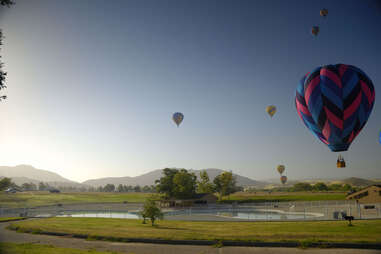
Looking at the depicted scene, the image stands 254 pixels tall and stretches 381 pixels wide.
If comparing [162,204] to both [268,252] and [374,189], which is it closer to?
[374,189]

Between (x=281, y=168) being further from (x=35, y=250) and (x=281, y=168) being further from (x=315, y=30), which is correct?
(x=35, y=250)

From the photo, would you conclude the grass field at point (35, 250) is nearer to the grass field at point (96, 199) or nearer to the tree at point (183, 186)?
the tree at point (183, 186)

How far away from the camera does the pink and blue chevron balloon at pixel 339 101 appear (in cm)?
2692

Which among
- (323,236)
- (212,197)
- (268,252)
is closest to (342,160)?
(323,236)

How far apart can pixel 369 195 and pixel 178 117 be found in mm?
42757

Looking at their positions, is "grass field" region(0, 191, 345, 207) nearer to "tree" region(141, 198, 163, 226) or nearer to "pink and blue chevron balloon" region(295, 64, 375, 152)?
"tree" region(141, 198, 163, 226)

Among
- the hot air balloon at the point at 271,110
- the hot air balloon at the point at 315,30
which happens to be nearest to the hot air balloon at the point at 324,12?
the hot air balloon at the point at 315,30

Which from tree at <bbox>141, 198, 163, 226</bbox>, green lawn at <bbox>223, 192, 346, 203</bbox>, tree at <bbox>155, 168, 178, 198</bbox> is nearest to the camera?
tree at <bbox>141, 198, 163, 226</bbox>

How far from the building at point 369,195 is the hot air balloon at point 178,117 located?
4057 cm

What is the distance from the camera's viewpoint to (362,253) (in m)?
14.1

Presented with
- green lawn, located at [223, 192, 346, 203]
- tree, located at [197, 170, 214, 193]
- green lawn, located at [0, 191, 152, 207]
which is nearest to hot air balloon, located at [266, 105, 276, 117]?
green lawn, located at [223, 192, 346, 203]

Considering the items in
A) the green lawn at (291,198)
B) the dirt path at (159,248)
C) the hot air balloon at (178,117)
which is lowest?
the green lawn at (291,198)

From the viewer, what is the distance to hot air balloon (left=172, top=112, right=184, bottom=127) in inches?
2388

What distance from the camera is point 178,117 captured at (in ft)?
200
